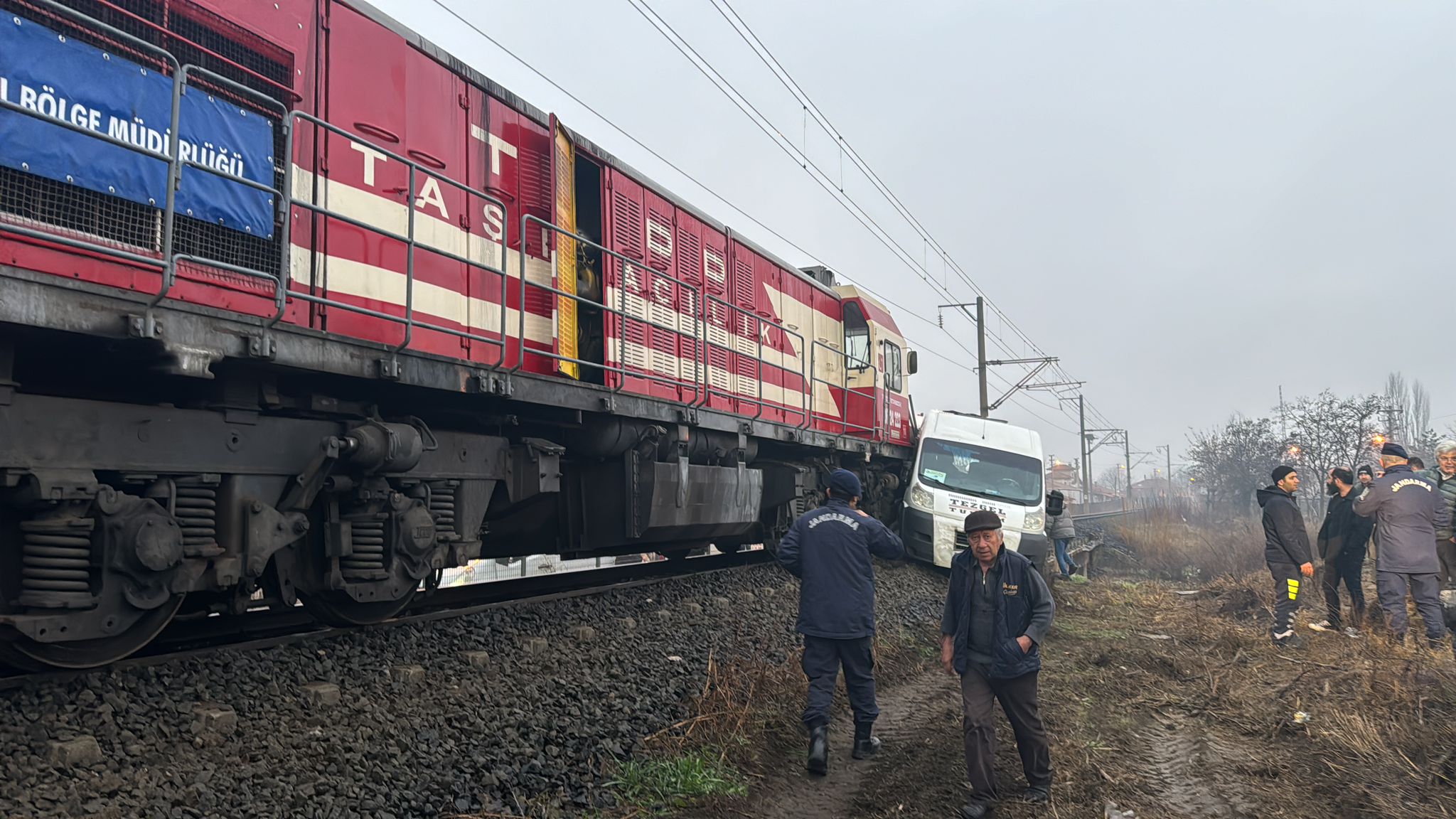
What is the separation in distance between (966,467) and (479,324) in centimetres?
924

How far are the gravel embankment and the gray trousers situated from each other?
604 centimetres

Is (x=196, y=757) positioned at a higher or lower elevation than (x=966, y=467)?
lower

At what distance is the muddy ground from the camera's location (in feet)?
15.1

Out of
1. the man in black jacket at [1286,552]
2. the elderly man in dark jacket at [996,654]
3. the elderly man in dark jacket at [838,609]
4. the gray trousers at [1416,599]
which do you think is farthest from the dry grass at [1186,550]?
the elderly man in dark jacket at [996,654]

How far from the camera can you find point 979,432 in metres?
14.4

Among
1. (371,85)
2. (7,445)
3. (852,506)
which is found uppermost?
(371,85)

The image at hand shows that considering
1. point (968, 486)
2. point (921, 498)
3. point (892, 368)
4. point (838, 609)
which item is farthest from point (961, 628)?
point (892, 368)

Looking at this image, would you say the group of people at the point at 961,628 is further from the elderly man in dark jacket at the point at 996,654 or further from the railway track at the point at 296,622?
the railway track at the point at 296,622

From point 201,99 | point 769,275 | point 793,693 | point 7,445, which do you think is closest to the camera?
point 7,445

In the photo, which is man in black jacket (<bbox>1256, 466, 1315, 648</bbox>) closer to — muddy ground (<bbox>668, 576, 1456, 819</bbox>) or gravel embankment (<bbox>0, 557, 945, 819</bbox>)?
muddy ground (<bbox>668, 576, 1456, 819</bbox>)

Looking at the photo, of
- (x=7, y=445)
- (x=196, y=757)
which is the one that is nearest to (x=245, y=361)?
(x=7, y=445)

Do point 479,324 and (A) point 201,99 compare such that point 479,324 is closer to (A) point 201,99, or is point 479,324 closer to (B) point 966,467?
(A) point 201,99

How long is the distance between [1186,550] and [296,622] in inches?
923

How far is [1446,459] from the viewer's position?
7621 mm
